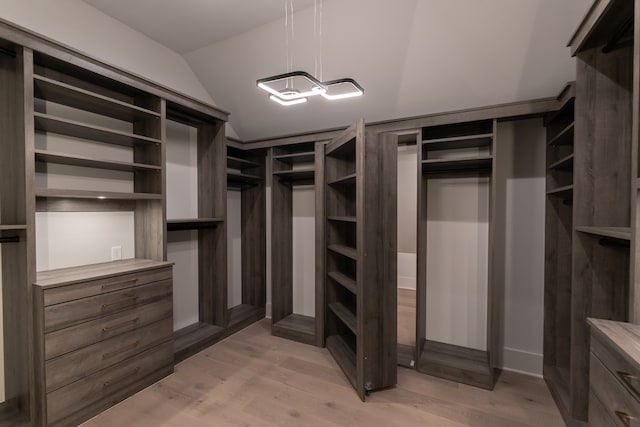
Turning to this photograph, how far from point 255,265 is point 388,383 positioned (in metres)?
2.25

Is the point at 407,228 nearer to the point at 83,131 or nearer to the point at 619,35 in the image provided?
the point at 619,35

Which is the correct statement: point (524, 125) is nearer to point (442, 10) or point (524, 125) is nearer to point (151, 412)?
point (442, 10)

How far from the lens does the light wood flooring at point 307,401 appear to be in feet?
6.72

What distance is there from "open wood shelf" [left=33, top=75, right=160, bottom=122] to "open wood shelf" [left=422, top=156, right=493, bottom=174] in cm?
247

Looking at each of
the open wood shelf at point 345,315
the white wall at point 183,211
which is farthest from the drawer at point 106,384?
the open wood shelf at point 345,315

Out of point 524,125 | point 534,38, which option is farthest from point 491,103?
point 534,38

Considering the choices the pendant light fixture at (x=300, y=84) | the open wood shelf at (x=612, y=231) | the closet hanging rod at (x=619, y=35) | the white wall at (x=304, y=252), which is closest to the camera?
the open wood shelf at (x=612, y=231)

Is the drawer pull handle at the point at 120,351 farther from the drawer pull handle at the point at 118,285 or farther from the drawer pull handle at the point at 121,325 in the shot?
the drawer pull handle at the point at 118,285

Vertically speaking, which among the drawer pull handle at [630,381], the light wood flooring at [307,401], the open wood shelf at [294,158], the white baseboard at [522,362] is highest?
the open wood shelf at [294,158]

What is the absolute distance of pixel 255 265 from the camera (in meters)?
3.98

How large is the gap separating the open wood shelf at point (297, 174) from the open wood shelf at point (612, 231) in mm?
2262

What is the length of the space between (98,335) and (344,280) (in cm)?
195

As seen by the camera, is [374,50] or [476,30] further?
[374,50]

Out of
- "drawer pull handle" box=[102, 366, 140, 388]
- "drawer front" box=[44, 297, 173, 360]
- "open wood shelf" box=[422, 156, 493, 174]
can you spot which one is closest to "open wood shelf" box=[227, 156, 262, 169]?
"drawer front" box=[44, 297, 173, 360]
